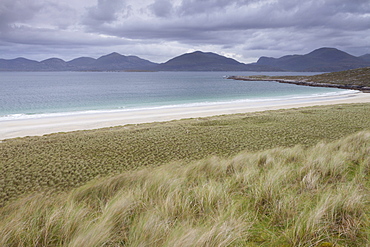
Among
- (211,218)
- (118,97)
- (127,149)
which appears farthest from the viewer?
(118,97)

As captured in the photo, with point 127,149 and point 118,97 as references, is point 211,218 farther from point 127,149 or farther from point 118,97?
point 118,97

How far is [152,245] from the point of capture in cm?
287

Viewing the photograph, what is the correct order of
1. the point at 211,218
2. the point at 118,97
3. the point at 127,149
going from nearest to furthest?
the point at 211,218, the point at 127,149, the point at 118,97

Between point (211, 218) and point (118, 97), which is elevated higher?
point (118, 97)

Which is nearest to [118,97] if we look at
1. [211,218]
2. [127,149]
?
[127,149]

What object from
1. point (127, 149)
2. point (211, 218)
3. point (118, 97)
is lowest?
point (127, 149)

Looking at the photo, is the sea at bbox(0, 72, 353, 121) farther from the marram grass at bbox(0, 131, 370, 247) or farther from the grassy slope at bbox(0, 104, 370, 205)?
the marram grass at bbox(0, 131, 370, 247)

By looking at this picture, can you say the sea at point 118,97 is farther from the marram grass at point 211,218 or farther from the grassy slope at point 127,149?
the marram grass at point 211,218

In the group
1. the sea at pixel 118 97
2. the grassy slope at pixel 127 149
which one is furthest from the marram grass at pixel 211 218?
the sea at pixel 118 97

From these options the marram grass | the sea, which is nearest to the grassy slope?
the marram grass

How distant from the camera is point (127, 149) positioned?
34.0ft

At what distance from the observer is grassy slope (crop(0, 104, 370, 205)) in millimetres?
7395

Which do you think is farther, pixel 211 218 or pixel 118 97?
pixel 118 97

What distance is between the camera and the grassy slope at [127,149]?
7.39m
